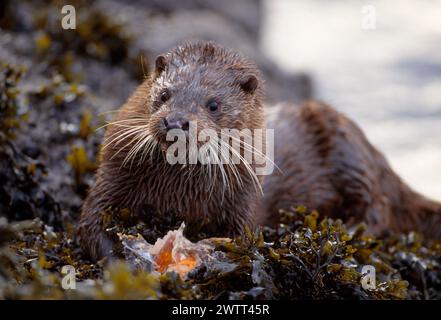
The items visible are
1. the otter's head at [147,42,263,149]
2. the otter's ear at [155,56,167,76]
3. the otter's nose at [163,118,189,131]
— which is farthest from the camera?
the otter's ear at [155,56,167,76]

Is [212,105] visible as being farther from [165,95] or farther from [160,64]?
[160,64]

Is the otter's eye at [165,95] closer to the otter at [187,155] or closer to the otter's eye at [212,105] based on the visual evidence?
the otter at [187,155]

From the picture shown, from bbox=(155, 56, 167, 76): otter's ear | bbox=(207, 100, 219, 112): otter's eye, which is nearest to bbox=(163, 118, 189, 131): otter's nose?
bbox=(207, 100, 219, 112): otter's eye

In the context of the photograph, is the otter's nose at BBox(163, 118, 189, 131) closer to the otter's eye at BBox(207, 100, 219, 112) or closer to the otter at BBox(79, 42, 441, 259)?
the otter at BBox(79, 42, 441, 259)

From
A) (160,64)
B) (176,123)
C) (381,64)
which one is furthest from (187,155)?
(381,64)

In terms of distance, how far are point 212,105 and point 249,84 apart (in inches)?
13.4

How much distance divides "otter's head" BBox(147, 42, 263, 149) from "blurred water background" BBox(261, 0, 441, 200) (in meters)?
5.20

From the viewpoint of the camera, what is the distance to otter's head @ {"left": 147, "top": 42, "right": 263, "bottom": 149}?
337cm

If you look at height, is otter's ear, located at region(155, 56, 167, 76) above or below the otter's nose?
above

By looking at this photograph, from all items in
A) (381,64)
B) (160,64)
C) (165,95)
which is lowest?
(165,95)

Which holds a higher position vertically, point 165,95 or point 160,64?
point 160,64

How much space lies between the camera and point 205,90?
3.53m

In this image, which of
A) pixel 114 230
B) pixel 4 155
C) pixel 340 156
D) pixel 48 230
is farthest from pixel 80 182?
pixel 340 156
